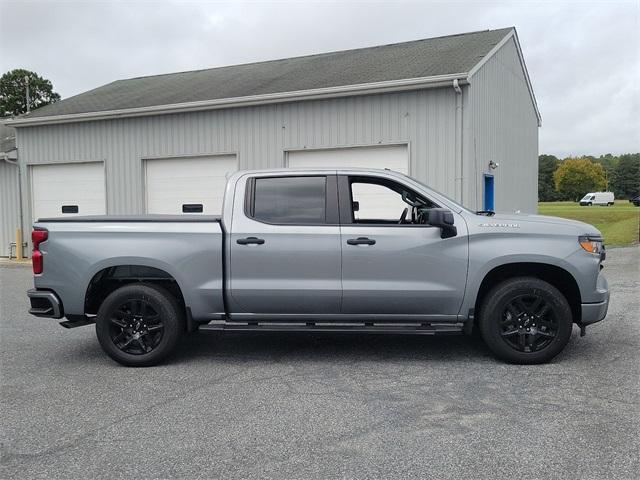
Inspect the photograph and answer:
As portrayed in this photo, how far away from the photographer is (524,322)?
5672 millimetres

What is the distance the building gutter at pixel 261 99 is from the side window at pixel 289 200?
7.05m

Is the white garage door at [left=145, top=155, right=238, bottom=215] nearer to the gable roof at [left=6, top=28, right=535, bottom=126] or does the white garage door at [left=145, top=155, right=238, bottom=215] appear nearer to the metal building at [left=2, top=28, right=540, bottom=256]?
the metal building at [left=2, top=28, right=540, bottom=256]

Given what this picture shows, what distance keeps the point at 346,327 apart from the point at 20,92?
Result: 195 feet

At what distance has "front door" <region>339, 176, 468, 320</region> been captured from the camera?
567cm

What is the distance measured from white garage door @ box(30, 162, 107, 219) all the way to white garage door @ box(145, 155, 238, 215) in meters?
1.70

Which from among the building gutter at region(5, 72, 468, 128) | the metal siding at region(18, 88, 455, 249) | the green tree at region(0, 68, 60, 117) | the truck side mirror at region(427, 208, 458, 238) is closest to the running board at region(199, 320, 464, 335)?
the truck side mirror at region(427, 208, 458, 238)

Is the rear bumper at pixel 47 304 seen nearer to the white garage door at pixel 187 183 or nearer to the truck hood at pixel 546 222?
the truck hood at pixel 546 222

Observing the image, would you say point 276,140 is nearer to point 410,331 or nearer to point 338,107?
point 338,107

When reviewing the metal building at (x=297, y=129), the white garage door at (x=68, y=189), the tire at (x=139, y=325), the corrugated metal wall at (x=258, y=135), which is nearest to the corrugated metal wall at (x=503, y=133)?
the metal building at (x=297, y=129)

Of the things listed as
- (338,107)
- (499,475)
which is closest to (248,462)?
(499,475)

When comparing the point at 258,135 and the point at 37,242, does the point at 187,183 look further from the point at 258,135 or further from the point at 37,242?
the point at 37,242

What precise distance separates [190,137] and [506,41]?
8544mm

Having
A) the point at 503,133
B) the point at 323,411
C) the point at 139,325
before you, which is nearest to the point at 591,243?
the point at 323,411

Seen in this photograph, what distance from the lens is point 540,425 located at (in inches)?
166
